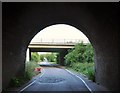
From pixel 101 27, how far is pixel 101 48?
2.01m

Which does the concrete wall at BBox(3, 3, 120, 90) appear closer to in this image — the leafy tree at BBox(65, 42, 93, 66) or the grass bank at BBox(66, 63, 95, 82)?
the grass bank at BBox(66, 63, 95, 82)

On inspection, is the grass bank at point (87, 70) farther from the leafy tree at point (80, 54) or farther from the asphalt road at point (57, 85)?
the leafy tree at point (80, 54)

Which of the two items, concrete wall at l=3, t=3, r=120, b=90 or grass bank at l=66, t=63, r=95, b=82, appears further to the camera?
grass bank at l=66, t=63, r=95, b=82

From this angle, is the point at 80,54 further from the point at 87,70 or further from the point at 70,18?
the point at 70,18

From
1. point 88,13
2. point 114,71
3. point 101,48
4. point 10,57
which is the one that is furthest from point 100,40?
point 10,57

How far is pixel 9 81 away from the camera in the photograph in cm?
2391

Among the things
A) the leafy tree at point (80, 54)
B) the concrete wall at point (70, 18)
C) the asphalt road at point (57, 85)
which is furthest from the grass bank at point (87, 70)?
the leafy tree at point (80, 54)

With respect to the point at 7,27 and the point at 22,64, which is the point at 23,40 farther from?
the point at 7,27

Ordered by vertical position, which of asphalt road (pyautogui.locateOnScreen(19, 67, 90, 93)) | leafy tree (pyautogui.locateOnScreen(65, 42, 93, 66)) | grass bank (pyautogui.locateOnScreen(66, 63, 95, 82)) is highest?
leafy tree (pyautogui.locateOnScreen(65, 42, 93, 66))

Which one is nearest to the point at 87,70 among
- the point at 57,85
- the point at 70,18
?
the point at 70,18

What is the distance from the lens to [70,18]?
90.6 feet

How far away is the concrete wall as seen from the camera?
20953 mm

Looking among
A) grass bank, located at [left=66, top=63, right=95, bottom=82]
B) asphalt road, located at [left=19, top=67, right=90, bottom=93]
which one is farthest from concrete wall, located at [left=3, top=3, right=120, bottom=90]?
grass bank, located at [left=66, top=63, right=95, bottom=82]

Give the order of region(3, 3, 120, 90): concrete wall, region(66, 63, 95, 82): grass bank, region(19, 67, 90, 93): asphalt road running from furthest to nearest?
region(66, 63, 95, 82): grass bank, region(19, 67, 90, 93): asphalt road, region(3, 3, 120, 90): concrete wall
